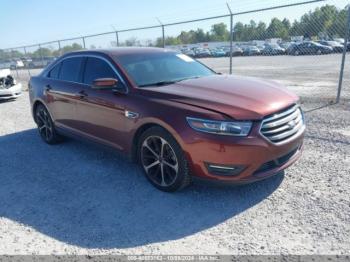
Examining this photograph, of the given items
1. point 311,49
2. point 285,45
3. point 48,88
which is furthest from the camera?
→ point 311,49

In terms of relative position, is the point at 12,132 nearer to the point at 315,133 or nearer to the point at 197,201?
the point at 197,201

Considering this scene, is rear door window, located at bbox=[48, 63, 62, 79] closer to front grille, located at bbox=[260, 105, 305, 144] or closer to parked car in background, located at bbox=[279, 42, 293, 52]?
front grille, located at bbox=[260, 105, 305, 144]

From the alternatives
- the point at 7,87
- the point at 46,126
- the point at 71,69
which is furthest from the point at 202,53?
the point at 71,69

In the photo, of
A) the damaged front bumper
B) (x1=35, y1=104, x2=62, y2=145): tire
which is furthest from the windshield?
the damaged front bumper

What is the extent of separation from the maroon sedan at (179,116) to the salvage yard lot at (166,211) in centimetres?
35

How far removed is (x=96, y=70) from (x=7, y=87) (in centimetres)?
790

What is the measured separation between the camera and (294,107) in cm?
393

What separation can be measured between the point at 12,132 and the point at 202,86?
5.05 metres

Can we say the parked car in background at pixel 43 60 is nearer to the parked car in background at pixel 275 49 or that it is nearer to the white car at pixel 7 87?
the white car at pixel 7 87

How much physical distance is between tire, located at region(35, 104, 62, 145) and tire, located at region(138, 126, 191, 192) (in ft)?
8.34

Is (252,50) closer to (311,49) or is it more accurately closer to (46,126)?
(311,49)

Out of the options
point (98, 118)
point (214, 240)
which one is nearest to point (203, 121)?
point (214, 240)

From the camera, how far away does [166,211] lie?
3.57 m

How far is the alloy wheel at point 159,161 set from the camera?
3.80 meters
